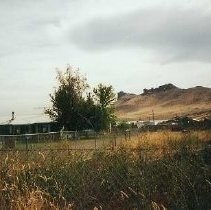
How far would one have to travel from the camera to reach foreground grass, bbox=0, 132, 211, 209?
821cm

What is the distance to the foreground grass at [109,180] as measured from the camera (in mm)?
8211

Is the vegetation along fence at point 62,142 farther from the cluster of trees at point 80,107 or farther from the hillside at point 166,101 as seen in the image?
the hillside at point 166,101

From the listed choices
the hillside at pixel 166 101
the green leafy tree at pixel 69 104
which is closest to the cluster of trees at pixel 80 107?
the green leafy tree at pixel 69 104

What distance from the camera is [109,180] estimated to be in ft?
31.0

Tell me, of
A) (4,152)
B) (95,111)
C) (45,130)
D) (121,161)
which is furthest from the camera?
(45,130)

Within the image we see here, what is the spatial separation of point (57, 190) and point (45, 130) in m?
57.9

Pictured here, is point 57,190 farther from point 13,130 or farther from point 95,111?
point 13,130

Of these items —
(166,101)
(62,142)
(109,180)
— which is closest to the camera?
(109,180)

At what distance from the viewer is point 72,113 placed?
188ft

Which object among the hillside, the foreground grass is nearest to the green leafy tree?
the foreground grass

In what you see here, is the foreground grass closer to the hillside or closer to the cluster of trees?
the cluster of trees

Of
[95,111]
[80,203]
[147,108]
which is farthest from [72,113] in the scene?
[147,108]

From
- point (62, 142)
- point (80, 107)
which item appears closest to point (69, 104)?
point (80, 107)

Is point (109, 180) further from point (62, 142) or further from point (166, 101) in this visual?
point (166, 101)
